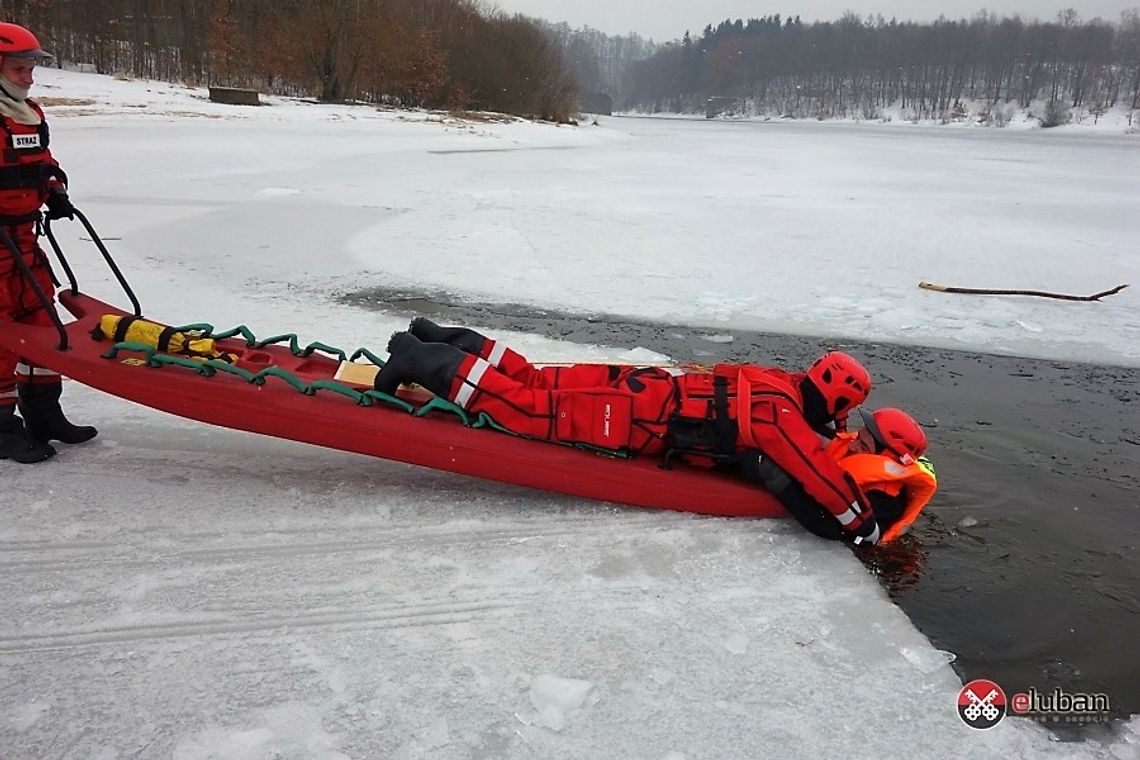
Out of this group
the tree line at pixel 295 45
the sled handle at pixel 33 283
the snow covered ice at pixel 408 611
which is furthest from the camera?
the tree line at pixel 295 45

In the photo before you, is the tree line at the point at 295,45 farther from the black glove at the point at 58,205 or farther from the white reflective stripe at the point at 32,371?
the white reflective stripe at the point at 32,371

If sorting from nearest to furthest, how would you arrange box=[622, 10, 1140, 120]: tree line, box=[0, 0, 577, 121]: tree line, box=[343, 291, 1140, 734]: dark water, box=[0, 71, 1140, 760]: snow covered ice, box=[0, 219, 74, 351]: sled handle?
box=[0, 71, 1140, 760]: snow covered ice
box=[343, 291, 1140, 734]: dark water
box=[0, 219, 74, 351]: sled handle
box=[0, 0, 577, 121]: tree line
box=[622, 10, 1140, 120]: tree line

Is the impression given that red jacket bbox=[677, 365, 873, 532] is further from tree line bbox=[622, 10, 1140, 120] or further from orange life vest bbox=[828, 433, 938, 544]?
tree line bbox=[622, 10, 1140, 120]

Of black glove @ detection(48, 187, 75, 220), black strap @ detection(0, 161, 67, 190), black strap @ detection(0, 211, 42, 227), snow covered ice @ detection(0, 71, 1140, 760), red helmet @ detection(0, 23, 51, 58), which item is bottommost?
snow covered ice @ detection(0, 71, 1140, 760)

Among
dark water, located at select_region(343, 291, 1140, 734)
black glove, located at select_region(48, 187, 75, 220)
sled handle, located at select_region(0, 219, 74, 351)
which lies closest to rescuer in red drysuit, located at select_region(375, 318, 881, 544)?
dark water, located at select_region(343, 291, 1140, 734)

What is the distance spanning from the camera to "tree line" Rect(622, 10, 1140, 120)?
85.9 m

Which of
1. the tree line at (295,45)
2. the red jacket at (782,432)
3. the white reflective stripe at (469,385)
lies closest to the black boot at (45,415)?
the white reflective stripe at (469,385)

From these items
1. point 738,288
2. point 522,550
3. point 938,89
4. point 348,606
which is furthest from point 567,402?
point 938,89

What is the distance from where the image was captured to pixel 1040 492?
356 cm

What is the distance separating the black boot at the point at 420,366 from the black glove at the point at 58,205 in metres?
1.48

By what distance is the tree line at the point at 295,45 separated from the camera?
27.1 metres

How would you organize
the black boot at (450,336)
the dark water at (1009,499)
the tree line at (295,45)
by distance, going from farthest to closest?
the tree line at (295,45)
the black boot at (450,336)
the dark water at (1009,499)

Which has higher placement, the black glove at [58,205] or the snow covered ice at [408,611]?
the black glove at [58,205]

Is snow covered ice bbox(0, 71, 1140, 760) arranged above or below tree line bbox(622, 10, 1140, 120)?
below
